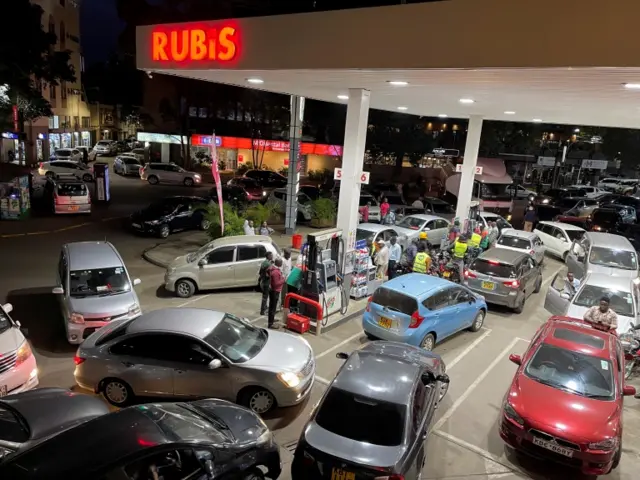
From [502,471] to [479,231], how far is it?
12640mm

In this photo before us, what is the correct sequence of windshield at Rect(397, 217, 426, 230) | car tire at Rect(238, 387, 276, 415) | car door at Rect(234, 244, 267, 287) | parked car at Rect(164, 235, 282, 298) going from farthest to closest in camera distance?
windshield at Rect(397, 217, 426, 230)
car door at Rect(234, 244, 267, 287)
parked car at Rect(164, 235, 282, 298)
car tire at Rect(238, 387, 276, 415)

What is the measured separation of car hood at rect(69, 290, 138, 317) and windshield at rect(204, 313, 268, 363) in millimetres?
2667

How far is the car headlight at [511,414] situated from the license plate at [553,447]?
0.28m

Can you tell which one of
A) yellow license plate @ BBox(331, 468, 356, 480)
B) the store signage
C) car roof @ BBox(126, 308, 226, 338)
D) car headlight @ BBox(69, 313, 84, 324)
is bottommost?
car headlight @ BBox(69, 313, 84, 324)

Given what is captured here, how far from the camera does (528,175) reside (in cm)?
4762

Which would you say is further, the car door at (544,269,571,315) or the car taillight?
the car door at (544,269,571,315)

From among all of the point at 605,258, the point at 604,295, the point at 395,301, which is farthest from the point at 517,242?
the point at 395,301

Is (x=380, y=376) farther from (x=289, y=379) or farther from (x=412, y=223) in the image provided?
(x=412, y=223)

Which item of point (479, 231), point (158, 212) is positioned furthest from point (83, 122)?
point (479, 231)

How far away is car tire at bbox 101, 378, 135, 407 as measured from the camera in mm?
7656

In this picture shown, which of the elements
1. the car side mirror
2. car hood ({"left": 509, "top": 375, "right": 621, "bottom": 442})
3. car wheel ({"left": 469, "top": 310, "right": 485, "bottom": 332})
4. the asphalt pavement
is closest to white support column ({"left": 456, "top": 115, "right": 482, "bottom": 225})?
the asphalt pavement

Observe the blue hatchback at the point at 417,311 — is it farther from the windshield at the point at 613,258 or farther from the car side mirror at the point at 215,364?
the windshield at the point at 613,258

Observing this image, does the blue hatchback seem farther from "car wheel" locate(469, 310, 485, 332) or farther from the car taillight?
"car wheel" locate(469, 310, 485, 332)

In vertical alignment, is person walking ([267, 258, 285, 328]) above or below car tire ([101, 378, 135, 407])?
above
